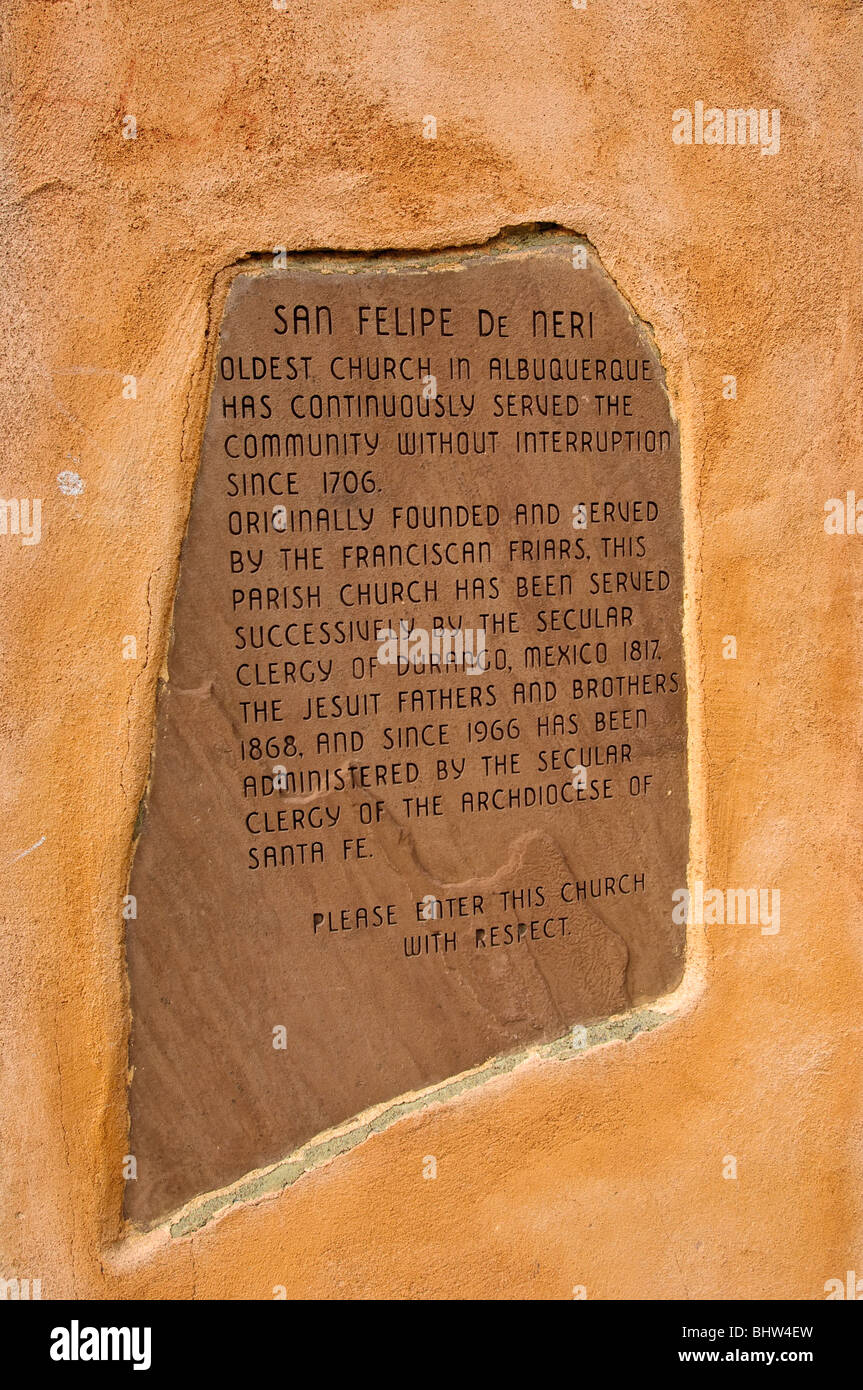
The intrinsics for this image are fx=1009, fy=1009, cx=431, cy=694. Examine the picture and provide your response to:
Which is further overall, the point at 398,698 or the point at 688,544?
the point at 688,544

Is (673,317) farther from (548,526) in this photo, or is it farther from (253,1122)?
(253,1122)

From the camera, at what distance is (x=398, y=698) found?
6.52ft

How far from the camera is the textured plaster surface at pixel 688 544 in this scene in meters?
1.80

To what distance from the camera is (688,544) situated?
2107 millimetres

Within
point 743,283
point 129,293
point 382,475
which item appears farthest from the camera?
point 743,283

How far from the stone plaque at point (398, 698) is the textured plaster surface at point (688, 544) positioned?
0.22ft

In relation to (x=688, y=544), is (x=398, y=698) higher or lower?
lower

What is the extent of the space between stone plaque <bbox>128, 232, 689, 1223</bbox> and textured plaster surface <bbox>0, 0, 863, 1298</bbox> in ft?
0.22

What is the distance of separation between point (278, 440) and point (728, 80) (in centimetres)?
116

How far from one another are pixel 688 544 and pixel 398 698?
693 mm

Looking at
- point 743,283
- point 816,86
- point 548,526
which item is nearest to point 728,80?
point 816,86

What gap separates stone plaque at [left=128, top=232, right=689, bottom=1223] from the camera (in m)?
1.89

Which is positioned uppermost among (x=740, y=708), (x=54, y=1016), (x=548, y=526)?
(x=548, y=526)

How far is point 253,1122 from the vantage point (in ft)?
6.52
